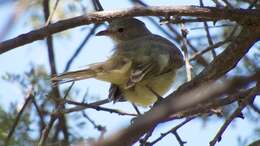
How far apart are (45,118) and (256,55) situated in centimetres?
224

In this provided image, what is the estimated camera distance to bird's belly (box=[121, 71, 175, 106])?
4.62 meters

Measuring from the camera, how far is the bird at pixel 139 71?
4113mm

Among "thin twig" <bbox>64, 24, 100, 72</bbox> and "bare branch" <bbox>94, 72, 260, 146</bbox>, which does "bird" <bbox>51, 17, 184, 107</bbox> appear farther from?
"bare branch" <bbox>94, 72, 260, 146</bbox>

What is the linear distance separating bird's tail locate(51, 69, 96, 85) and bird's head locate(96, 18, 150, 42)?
2052 millimetres

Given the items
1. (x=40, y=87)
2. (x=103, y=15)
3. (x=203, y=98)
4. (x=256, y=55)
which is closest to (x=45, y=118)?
(x=40, y=87)

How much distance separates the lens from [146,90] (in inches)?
183

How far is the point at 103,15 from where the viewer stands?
8.89ft

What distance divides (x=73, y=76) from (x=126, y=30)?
2434 mm

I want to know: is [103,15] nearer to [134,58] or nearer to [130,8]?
[130,8]

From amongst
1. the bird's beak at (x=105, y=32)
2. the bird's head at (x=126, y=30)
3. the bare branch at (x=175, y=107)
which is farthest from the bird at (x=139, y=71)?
the bare branch at (x=175, y=107)

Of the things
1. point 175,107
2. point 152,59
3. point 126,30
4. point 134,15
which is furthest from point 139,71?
point 175,107

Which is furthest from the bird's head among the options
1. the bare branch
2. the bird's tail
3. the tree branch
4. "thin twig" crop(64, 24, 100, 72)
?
the bare branch

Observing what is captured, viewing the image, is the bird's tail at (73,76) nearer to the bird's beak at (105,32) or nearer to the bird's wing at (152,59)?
the bird's wing at (152,59)

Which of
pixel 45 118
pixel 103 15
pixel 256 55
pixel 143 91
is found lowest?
pixel 45 118
